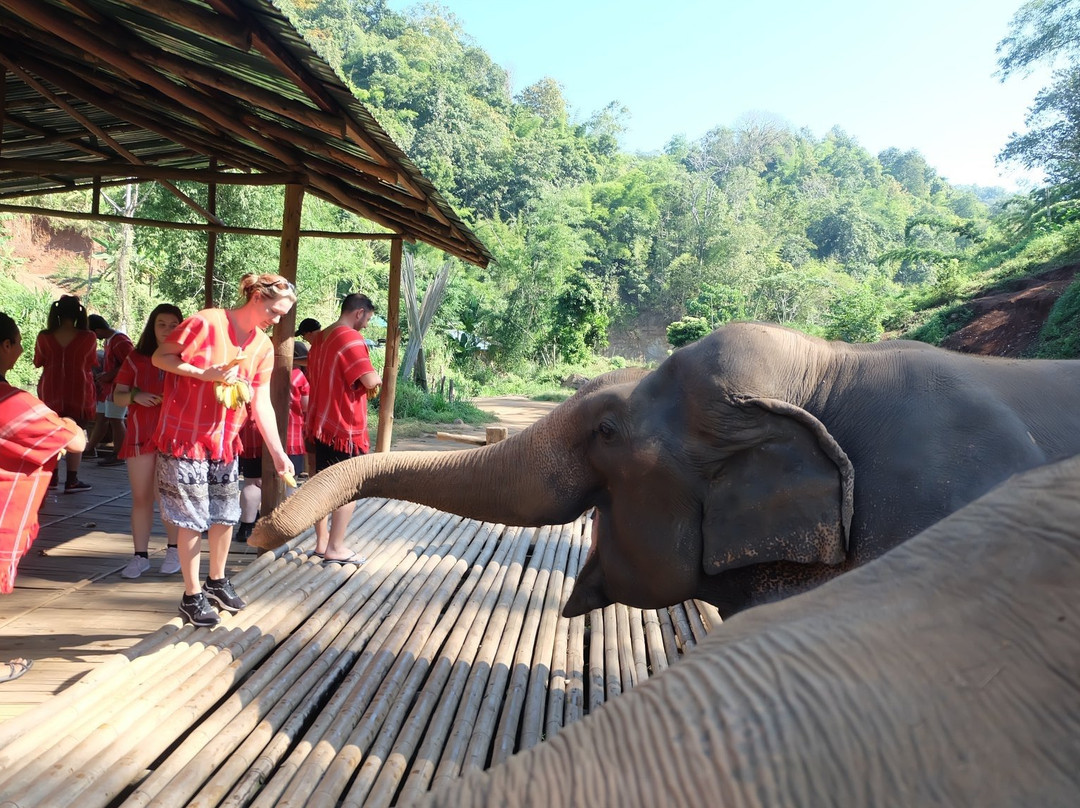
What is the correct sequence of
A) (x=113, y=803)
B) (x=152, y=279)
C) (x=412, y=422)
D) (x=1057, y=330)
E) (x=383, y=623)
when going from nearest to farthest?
(x=113, y=803), (x=383, y=623), (x=1057, y=330), (x=412, y=422), (x=152, y=279)

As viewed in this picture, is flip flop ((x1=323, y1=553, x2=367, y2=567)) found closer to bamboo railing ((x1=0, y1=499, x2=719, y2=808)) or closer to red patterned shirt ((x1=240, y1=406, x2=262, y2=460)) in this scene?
bamboo railing ((x1=0, y1=499, x2=719, y2=808))

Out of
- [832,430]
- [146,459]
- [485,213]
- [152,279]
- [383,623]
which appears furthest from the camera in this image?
[485,213]

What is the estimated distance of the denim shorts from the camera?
3992mm

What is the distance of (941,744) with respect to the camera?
0.90 meters

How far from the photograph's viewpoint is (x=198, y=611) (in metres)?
3.79

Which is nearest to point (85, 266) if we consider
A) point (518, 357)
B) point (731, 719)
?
point (518, 357)

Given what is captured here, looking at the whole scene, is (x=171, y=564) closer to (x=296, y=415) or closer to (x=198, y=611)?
(x=198, y=611)

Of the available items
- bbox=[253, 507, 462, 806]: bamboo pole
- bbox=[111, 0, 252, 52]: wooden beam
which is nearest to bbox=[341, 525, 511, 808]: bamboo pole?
bbox=[253, 507, 462, 806]: bamboo pole

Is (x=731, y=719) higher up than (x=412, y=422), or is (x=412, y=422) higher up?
(x=731, y=719)

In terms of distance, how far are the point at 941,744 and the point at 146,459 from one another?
4.68 m

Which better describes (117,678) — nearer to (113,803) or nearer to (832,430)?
(113,803)

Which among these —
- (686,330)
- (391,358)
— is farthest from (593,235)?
(391,358)

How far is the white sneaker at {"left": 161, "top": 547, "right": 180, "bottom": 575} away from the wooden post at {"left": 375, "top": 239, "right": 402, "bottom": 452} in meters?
2.81

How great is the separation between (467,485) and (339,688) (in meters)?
1.01
